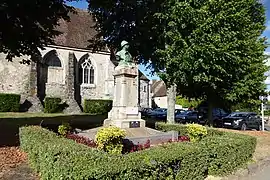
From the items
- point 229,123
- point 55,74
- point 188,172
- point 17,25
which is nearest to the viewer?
point 188,172

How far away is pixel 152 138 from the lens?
955cm

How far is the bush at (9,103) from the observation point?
83.5ft

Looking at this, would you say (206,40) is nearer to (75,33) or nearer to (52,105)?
(52,105)

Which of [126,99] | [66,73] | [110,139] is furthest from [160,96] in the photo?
[110,139]

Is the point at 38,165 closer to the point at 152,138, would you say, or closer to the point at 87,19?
the point at 152,138

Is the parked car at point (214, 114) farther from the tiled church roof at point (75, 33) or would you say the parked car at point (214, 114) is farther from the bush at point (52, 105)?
the bush at point (52, 105)

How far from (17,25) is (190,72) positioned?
869 centimetres

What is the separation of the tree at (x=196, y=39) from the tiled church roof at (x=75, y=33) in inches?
550

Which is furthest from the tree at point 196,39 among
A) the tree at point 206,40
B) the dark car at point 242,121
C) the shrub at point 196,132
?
the shrub at point 196,132

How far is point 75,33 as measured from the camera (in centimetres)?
3173

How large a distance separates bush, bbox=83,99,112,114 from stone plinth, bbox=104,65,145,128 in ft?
60.0

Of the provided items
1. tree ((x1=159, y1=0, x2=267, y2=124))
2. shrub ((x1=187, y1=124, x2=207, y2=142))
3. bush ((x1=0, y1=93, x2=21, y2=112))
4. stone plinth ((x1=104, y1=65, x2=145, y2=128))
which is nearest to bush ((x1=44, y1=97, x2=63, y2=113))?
bush ((x1=0, y1=93, x2=21, y2=112))

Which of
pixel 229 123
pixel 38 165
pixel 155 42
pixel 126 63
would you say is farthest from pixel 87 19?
pixel 38 165

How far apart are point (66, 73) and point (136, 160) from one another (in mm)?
27083
